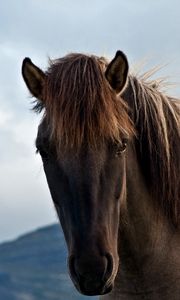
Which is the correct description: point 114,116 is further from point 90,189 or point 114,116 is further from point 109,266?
point 109,266

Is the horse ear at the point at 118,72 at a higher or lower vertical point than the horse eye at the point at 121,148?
higher

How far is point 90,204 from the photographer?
6355 mm

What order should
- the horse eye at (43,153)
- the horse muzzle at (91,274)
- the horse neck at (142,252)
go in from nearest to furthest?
the horse muzzle at (91,274) < the horse eye at (43,153) < the horse neck at (142,252)

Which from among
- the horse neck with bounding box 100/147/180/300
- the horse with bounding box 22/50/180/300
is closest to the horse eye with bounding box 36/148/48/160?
the horse with bounding box 22/50/180/300

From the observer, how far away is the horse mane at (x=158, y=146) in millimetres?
7145

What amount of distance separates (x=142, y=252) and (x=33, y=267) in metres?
106

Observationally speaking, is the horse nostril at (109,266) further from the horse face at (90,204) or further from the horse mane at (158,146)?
the horse mane at (158,146)

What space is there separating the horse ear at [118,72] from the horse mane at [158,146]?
304mm

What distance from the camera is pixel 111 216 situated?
6.53 metres

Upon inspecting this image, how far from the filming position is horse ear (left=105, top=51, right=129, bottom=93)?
678cm

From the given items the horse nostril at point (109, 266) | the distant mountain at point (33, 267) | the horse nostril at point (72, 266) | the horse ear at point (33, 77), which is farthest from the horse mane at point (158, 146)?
the distant mountain at point (33, 267)

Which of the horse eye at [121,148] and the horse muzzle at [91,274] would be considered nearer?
the horse muzzle at [91,274]

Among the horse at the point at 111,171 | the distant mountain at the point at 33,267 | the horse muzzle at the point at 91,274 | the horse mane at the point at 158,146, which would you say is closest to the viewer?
the horse muzzle at the point at 91,274

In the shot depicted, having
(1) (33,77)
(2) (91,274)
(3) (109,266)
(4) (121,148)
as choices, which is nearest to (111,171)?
(4) (121,148)
